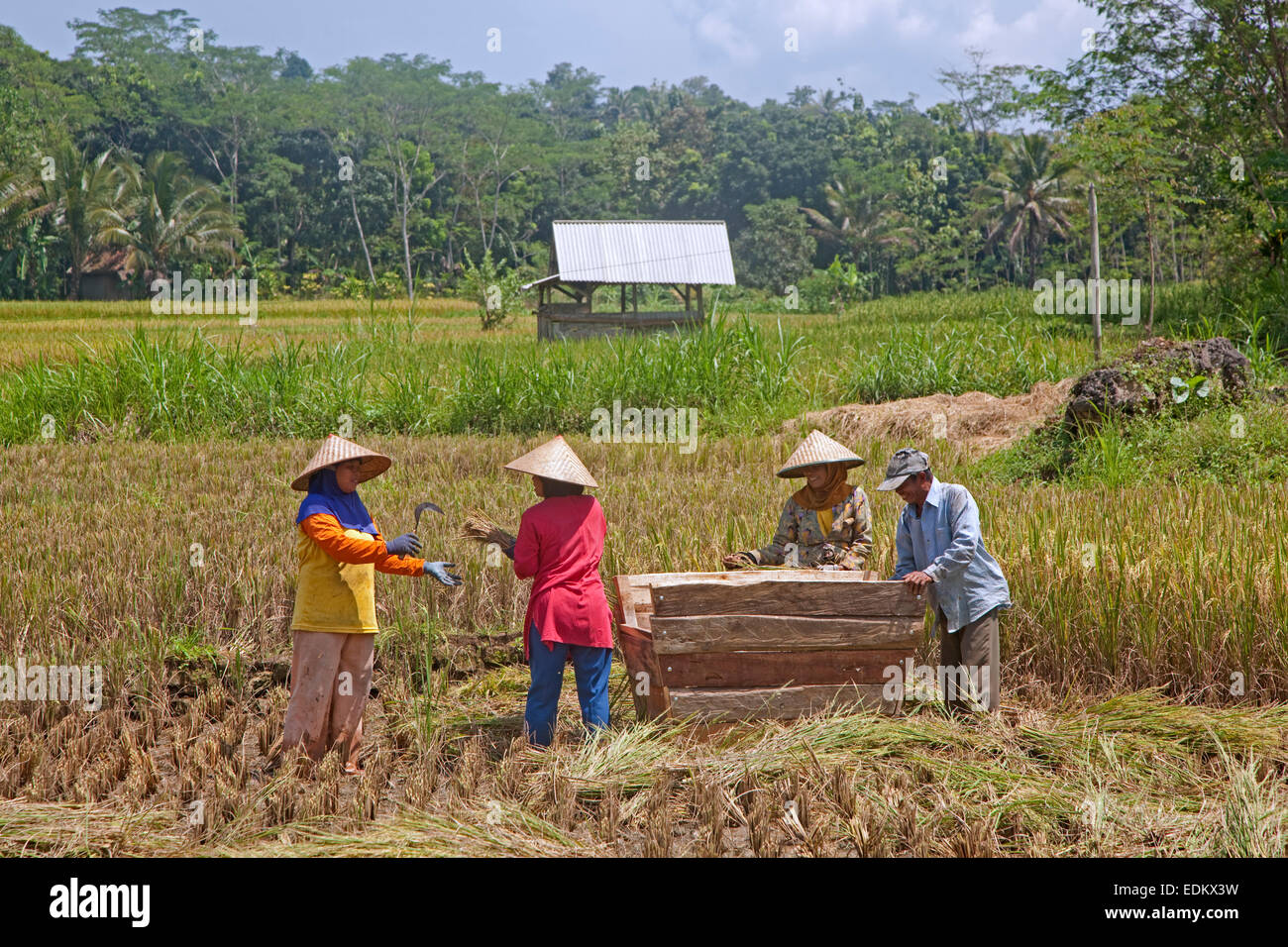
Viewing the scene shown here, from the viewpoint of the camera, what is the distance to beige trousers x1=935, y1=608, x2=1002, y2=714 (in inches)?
175

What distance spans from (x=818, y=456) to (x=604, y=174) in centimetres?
5669

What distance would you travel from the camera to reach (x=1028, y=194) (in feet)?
152

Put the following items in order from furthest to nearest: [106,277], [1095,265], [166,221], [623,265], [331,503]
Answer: [106,277]
[166,221]
[623,265]
[1095,265]
[331,503]

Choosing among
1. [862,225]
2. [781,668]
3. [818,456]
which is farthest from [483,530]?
[862,225]

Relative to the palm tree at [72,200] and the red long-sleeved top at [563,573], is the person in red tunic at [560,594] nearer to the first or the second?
the red long-sleeved top at [563,573]

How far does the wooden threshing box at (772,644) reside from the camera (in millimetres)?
4117

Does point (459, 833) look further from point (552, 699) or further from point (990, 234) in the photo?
point (990, 234)

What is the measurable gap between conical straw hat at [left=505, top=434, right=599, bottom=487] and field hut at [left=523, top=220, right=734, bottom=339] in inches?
743

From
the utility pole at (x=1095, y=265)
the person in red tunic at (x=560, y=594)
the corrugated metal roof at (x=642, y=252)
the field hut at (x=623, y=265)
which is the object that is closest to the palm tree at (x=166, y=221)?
the field hut at (x=623, y=265)

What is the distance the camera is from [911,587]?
13.8ft

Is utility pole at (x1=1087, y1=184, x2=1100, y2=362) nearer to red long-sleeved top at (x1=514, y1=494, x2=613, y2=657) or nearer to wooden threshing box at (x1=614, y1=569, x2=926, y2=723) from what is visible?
wooden threshing box at (x1=614, y1=569, x2=926, y2=723)

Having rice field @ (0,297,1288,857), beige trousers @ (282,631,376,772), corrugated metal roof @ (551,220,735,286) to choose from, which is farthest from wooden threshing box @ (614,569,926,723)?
corrugated metal roof @ (551,220,735,286)

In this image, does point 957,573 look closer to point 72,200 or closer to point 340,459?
point 340,459
